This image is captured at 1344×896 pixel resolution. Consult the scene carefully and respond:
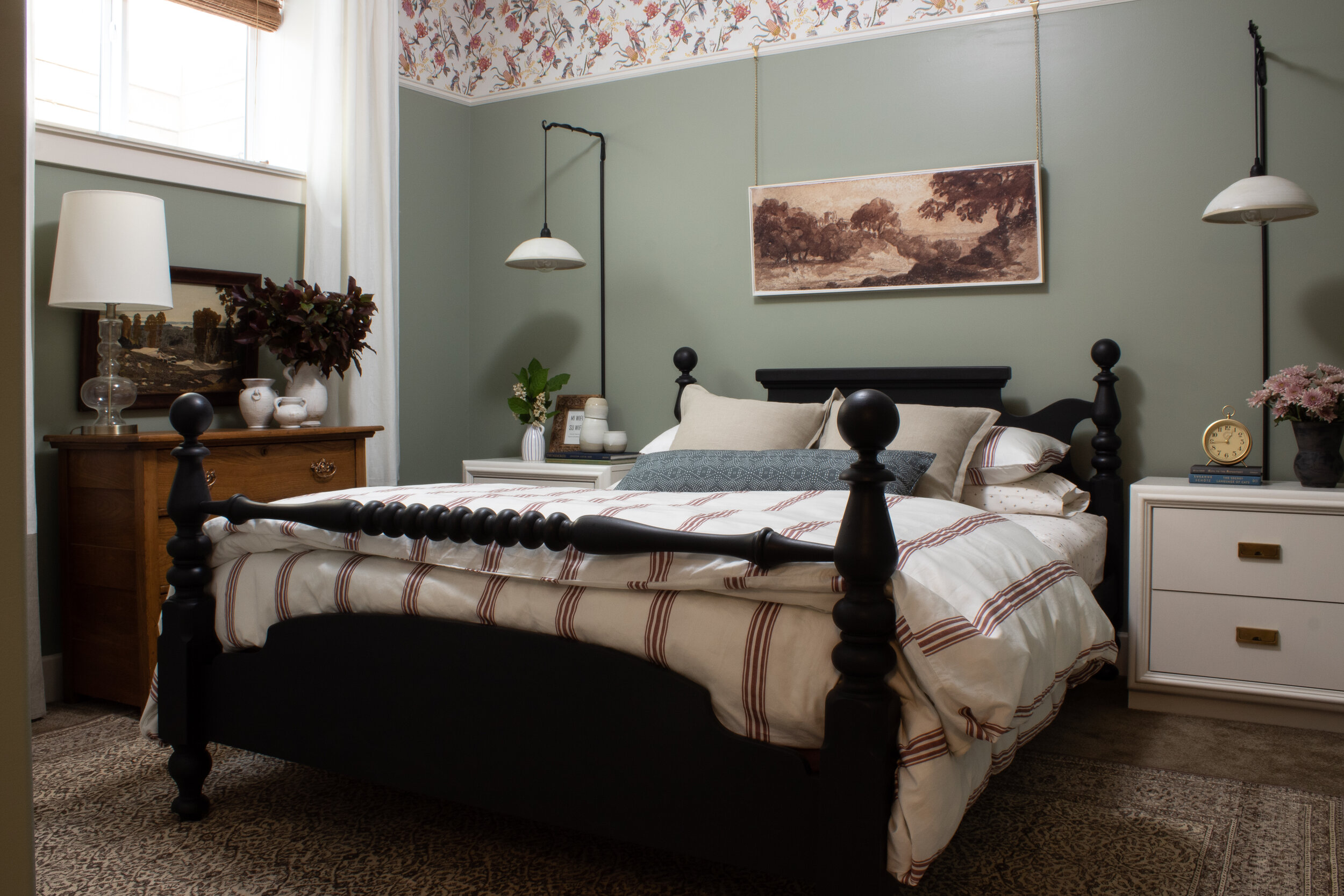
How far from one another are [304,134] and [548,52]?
115cm

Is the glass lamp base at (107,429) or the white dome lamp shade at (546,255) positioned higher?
the white dome lamp shade at (546,255)

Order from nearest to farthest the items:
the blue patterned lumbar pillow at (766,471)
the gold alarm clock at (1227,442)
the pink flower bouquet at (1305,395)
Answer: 1. the blue patterned lumbar pillow at (766,471)
2. the pink flower bouquet at (1305,395)
3. the gold alarm clock at (1227,442)

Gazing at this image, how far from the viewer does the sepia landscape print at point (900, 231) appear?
3.24 metres

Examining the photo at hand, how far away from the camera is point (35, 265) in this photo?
2.76 metres

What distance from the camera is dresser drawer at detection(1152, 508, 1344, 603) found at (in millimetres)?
2475

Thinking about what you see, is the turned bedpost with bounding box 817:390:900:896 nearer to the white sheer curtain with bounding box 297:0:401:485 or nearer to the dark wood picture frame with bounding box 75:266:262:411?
the dark wood picture frame with bounding box 75:266:262:411

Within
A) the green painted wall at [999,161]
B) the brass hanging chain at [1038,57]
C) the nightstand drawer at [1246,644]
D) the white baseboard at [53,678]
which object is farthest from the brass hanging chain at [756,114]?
the white baseboard at [53,678]

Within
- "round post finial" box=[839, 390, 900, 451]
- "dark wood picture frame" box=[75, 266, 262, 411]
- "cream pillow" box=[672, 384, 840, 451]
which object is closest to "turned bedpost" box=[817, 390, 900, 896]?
"round post finial" box=[839, 390, 900, 451]

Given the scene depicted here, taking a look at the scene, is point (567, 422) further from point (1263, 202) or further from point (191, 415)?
point (1263, 202)

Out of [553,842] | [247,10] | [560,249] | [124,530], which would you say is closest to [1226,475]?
[553,842]

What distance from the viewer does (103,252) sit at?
8.73 ft

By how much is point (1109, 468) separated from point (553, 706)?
7.25ft

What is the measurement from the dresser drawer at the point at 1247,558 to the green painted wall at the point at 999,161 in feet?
1.64

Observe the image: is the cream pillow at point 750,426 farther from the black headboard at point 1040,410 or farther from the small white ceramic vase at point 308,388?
the small white ceramic vase at point 308,388
